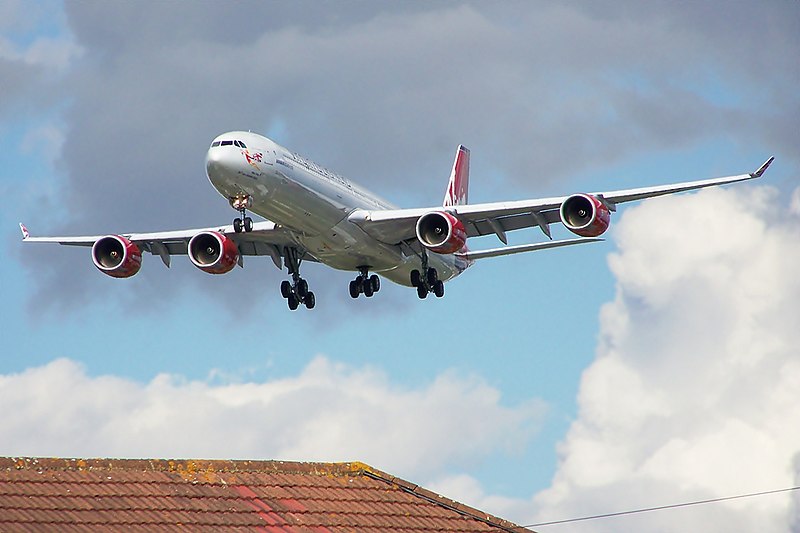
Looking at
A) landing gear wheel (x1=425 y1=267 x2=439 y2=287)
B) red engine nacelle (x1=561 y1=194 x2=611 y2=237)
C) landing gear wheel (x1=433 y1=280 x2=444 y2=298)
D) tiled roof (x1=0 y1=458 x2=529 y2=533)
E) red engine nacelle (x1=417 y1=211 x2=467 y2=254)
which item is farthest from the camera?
landing gear wheel (x1=433 y1=280 x2=444 y2=298)

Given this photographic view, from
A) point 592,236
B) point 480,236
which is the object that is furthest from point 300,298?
point 592,236

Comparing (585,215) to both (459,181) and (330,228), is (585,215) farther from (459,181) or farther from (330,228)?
(459,181)

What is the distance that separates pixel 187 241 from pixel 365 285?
21.0ft

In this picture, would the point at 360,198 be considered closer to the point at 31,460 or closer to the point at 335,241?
the point at 335,241

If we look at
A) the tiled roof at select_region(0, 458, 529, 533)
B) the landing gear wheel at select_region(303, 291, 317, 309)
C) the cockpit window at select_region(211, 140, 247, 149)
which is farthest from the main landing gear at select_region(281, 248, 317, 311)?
the tiled roof at select_region(0, 458, 529, 533)

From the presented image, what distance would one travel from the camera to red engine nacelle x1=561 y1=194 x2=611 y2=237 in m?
42.4

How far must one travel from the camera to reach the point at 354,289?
49.4 metres

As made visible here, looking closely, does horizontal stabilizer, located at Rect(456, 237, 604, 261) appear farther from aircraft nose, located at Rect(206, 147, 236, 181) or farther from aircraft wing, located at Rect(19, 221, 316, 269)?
aircraft nose, located at Rect(206, 147, 236, 181)

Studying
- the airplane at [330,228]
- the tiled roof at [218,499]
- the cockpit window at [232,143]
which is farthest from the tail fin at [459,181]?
the tiled roof at [218,499]

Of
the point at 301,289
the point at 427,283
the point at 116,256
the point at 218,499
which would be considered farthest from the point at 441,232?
the point at 218,499

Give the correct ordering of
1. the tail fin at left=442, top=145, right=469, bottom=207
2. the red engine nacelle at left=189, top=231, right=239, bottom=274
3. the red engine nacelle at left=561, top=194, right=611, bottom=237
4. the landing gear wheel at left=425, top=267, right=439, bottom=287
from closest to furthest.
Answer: the red engine nacelle at left=561, top=194, right=611, bottom=237
the red engine nacelle at left=189, top=231, right=239, bottom=274
the landing gear wheel at left=425, top=267, right=439, bottom=287
the tail fin at left=442, top=145, right=469, bottom=207

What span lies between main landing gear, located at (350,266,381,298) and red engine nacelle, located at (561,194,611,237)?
29.2ft

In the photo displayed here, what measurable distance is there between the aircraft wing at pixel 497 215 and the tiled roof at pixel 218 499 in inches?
716

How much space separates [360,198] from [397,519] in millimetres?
21645
